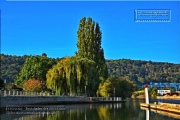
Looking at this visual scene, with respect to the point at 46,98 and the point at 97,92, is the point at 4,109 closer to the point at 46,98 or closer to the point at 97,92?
the point at 46,98

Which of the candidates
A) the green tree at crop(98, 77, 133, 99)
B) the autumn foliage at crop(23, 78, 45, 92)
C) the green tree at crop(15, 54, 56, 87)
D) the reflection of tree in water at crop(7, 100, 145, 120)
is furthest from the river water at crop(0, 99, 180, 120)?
the green tree at crop(15, 54, 56, 87)

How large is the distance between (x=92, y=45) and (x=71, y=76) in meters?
13.8

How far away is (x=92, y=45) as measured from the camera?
65625 millimetres

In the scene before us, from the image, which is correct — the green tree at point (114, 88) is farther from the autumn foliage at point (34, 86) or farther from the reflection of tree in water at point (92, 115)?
the reflection of tree in water at point (92, 115)

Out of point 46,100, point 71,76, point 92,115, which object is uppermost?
point 71,76

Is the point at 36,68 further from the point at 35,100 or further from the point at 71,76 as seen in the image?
the point at 35,100

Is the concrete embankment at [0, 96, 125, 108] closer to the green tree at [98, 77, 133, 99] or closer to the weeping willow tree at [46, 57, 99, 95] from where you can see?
the green tree at [98, 77, 133, 99]

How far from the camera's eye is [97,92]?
214 ft

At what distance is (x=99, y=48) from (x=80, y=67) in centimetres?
1310

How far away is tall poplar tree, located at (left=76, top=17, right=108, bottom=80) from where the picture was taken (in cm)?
6538

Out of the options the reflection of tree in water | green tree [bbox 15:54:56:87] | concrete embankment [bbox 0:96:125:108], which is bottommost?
the reflection of tree in water

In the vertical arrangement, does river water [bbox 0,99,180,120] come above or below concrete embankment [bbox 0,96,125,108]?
below

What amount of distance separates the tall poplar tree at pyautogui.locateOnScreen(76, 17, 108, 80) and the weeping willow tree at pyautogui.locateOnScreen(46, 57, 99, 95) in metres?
8.72

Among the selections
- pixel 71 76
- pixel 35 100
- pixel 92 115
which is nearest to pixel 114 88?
pixel 71 76
